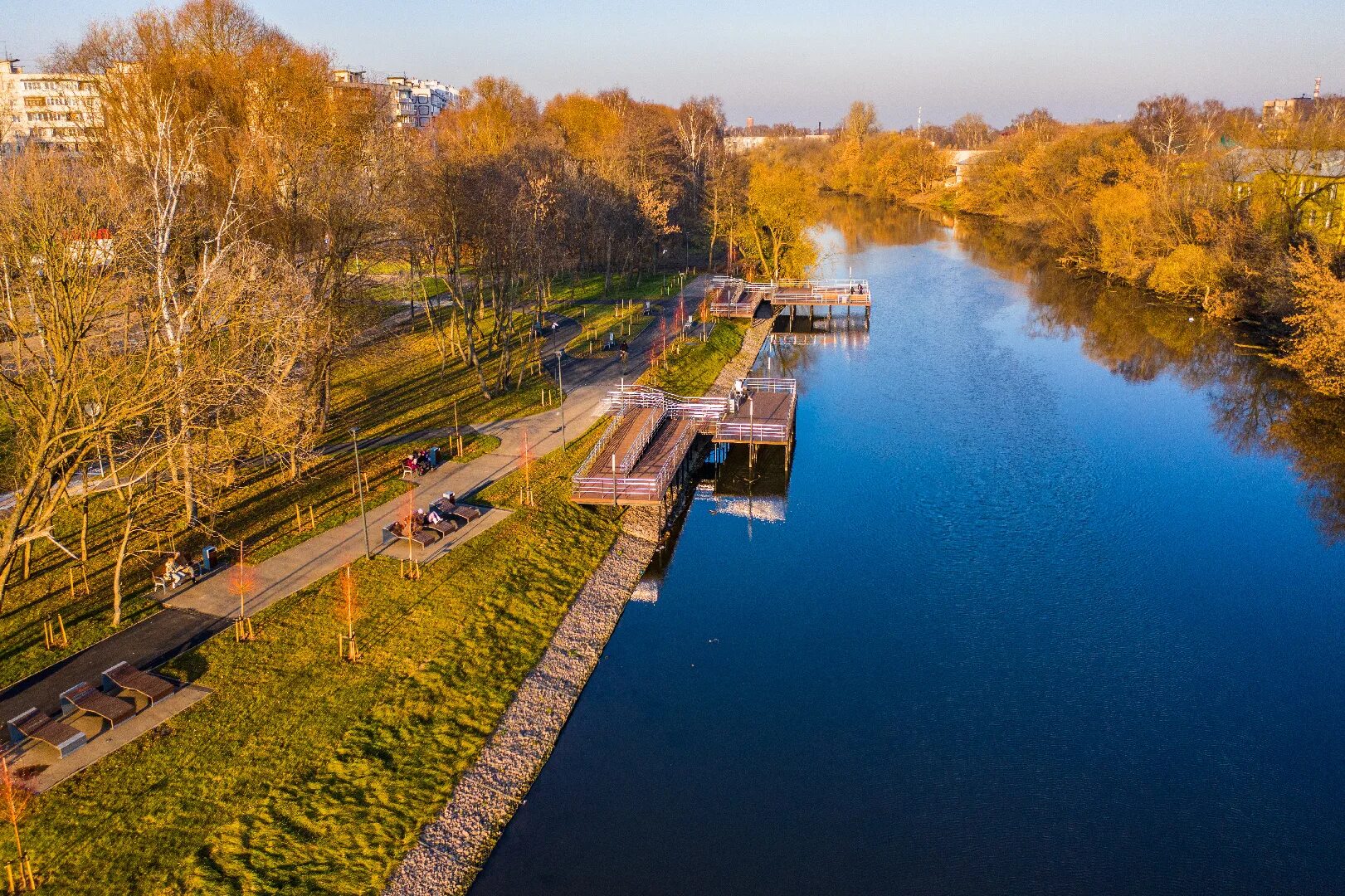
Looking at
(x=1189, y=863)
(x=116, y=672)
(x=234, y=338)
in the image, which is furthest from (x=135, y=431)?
(x=1189, y=863)

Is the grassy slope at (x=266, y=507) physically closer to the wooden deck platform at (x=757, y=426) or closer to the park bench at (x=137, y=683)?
the park bench at (x=137, y=683)

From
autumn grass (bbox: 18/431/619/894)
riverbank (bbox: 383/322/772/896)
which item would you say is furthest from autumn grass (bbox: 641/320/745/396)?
autumn grass (bbox: 18/431/619/894)

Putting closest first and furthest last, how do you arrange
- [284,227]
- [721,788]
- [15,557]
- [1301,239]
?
[721,788] < [15,557] < [284,227] < [1301,239]

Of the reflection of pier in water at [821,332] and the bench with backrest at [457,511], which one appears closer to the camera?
the bench with backrest at [457,511]

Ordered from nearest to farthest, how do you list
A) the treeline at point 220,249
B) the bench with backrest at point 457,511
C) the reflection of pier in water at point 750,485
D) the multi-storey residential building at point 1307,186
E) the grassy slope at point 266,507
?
the treeline at point 220,249, the grassy slope at point 266,507, the bench with backrest at point 457,511, the reflection of pier in water at point 750,485, the multi-storey residential building at point 1307,186

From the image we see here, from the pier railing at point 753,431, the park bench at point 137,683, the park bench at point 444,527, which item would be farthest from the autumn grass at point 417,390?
the park bench at point 137,683

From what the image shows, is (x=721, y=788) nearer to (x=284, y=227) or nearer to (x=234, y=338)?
(x=234, y=338)
